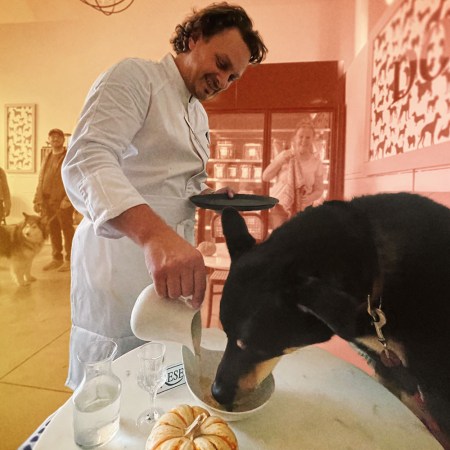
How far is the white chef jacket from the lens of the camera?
74 cm

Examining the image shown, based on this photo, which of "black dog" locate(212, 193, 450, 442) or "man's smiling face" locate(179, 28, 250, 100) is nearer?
"black dog" locate(212, 193, 450, 442)

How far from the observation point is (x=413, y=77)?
3.33 feet

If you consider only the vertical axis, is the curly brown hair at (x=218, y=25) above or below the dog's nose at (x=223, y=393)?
above

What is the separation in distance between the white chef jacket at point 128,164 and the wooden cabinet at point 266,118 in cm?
144

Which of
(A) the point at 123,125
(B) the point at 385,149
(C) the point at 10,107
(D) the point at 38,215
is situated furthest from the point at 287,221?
(D) the point at 38,215

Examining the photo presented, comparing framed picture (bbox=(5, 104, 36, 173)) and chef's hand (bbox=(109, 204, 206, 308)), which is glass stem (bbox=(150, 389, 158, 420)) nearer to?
chef's hand (bbox=(109, 204, 206, 308))

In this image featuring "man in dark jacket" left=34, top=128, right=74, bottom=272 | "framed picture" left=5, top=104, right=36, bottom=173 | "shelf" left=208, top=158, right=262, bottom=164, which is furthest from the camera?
"shelf" left=208, top=158, right=262, bottom=164

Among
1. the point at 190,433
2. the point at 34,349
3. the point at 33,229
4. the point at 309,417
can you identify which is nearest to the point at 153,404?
the point at 190,433

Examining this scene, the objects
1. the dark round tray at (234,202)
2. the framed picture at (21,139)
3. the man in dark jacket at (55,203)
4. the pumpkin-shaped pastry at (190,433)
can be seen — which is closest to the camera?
the pumpkin-shaped pastry at (190,433)

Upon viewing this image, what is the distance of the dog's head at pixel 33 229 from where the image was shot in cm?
258


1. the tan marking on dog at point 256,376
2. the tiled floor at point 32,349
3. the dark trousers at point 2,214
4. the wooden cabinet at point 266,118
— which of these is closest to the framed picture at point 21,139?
the dark trousers at point 2,214

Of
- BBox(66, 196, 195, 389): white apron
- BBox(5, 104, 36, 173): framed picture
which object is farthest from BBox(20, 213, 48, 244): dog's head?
BBox(66, 196, 195, 389): white apron

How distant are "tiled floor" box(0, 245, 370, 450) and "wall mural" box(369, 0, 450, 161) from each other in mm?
692

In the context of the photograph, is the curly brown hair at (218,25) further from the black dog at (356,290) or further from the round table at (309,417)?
the round table at (309,417)
